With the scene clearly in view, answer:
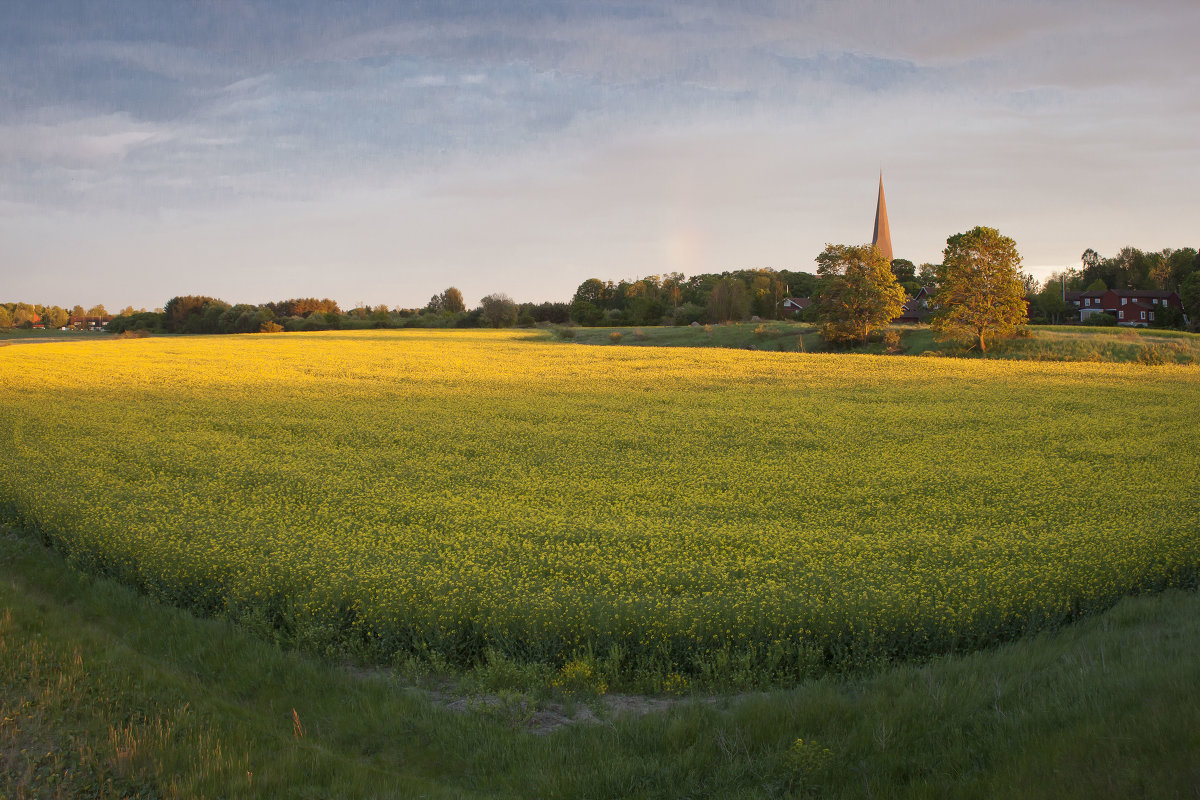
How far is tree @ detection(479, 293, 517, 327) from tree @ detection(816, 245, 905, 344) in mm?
36536

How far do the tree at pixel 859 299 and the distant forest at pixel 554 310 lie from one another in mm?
3304

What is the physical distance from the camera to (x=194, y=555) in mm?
9828

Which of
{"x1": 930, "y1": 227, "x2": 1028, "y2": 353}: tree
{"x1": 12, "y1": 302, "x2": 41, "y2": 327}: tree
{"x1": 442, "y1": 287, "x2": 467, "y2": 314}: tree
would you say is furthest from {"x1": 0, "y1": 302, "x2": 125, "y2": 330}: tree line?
{"x1": 930, "y1": 227, "x2": 1028, "y2": 353}: tree

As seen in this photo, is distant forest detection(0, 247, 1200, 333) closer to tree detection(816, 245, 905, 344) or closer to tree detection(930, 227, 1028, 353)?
tree detection(816, 245, 905, 344)

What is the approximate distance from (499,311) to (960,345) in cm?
4887

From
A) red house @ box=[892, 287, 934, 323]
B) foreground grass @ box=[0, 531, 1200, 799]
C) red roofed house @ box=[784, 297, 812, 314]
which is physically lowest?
foreground grass @ box=[0, 531, 1200, 799]

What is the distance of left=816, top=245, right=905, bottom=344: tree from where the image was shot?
55.7 m

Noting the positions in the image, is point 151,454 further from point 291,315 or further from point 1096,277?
point 1096,277

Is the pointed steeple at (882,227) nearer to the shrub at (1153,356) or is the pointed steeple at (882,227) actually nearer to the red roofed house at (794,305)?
the red roofed house at (794,305)

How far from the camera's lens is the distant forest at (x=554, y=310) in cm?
8050

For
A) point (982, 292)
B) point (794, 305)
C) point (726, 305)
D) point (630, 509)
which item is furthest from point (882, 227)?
point (630, 509)

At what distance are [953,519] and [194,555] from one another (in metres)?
11.0

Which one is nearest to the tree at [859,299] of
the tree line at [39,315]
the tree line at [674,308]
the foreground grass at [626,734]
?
the tree line at [674,308]

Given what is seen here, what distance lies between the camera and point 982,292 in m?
48.8
